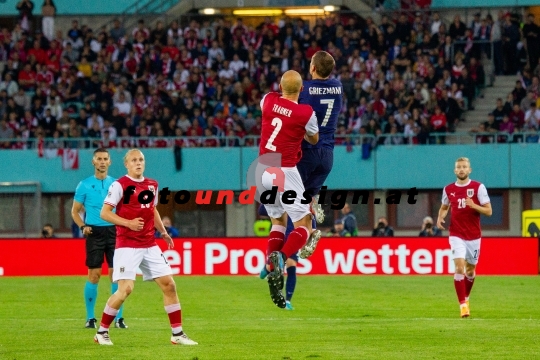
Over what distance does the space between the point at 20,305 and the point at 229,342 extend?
23.5 feet

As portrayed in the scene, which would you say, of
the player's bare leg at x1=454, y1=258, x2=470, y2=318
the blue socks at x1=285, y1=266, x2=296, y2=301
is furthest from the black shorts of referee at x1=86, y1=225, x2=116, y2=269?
the player's bare leg at x1=454, y1=258, x2=470, y2=318

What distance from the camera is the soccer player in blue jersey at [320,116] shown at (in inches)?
497

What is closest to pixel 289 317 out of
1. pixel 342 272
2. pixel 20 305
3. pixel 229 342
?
pixel 229 342

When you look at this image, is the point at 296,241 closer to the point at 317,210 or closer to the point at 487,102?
the point at 317,210

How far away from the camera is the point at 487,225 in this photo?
1367 inches

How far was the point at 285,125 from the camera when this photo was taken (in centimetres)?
1221

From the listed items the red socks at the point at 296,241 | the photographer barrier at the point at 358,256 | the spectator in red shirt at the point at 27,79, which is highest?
the spectator in red shirt at the point at 27,79

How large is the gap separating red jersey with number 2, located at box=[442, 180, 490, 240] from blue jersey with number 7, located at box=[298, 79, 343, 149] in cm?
519

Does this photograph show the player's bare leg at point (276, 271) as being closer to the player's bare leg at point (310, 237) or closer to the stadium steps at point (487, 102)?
the player's bare leg at point (310, 237)

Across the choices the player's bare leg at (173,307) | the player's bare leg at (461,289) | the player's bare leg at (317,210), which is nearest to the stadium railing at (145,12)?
the player's bare leg at (461,289)

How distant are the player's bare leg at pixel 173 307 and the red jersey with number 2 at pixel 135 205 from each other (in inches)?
17.4

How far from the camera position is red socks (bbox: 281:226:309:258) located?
12.5 meters

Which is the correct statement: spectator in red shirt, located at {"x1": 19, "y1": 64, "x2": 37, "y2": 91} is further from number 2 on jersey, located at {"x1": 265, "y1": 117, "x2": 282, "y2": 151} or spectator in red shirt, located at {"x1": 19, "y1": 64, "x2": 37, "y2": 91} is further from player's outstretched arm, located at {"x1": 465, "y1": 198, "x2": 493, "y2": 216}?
number 2 on jersey, located at {"x1": 265, "y1": 117, "x2": 282, "y2": 151}

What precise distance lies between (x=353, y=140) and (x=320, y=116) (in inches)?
829
